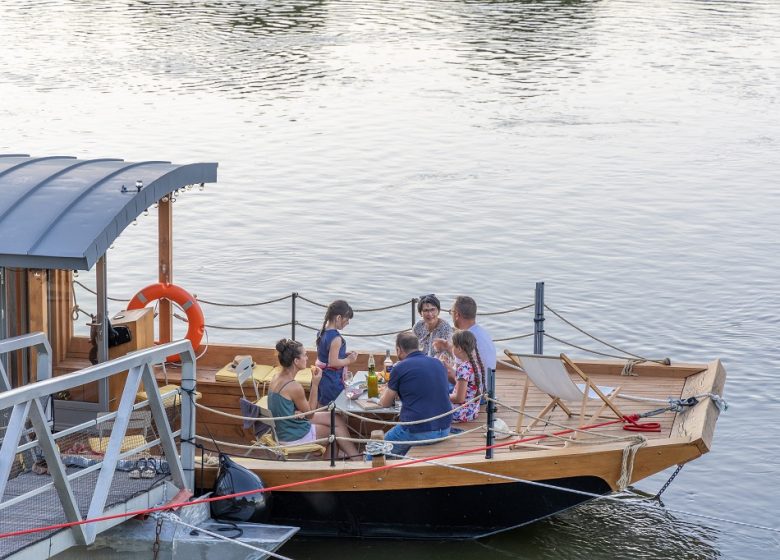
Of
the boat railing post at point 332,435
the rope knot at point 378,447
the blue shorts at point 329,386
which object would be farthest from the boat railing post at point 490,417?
the blue shorts at point 329,386

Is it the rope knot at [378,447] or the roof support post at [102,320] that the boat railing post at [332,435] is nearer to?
the rope knot at [378,447]

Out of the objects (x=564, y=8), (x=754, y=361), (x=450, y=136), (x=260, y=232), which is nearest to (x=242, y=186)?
(x=260, y=232)

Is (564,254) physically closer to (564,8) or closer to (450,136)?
(450,136)

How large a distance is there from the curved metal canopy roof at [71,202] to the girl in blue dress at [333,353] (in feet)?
6.69

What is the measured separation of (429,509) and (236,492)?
1.79 m

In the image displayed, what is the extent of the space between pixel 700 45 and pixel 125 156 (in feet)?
83.5

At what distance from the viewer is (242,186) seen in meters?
28.1

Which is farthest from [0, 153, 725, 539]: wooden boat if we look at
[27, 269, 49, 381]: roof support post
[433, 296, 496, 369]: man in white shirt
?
[433, 296, 496, 369]: man in white shirt

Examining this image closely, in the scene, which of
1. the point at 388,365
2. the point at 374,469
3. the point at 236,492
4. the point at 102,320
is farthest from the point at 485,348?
the point at 102,320

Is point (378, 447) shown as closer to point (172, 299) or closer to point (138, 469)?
point (138, 469)

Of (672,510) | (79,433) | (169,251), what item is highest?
(169,251)

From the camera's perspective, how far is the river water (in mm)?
17016

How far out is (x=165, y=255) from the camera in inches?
526

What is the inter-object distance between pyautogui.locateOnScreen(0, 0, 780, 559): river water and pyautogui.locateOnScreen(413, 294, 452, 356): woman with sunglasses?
211 cm
